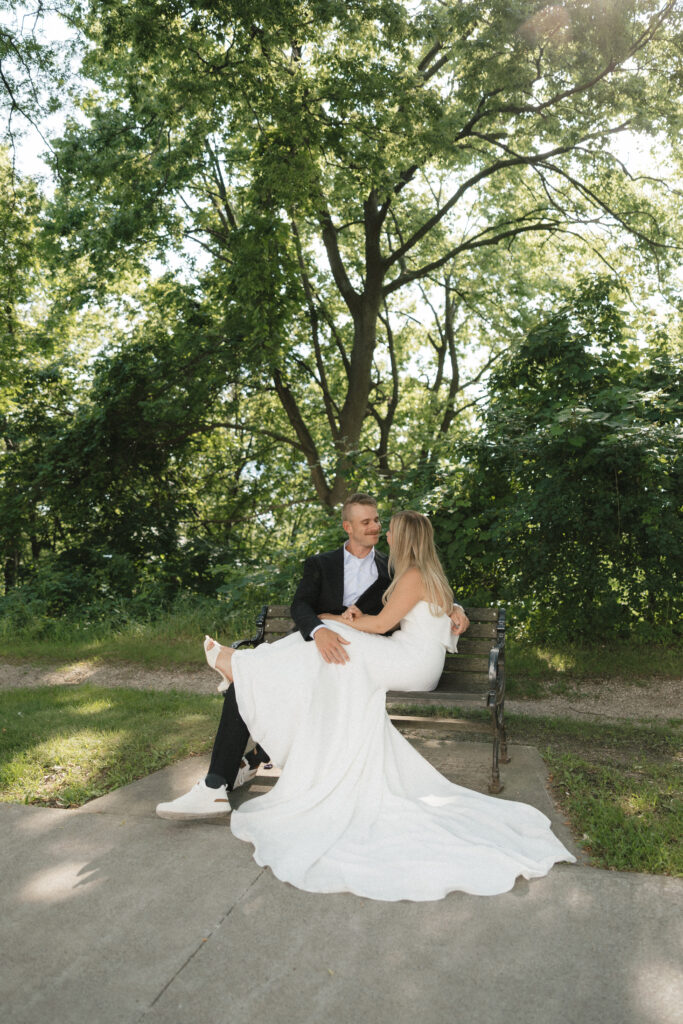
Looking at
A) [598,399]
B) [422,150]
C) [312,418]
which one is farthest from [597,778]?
[312,418]

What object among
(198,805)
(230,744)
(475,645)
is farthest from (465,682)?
(198,805)

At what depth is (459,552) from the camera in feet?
27.7

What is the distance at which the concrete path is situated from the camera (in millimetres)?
2658

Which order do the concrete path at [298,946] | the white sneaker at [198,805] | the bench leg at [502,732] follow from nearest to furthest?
1. the concrete path at [298,946]
2. the white sneaker at [198,805]
3. the bench leg at [502,732]

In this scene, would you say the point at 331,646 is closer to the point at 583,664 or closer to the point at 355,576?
the point at 355,576

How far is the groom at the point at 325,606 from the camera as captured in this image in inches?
174

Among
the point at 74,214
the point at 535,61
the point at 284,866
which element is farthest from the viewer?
the point at 74,214

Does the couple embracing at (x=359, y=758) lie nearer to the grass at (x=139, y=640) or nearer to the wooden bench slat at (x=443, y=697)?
the wooden bench slat at (x=443, y=697)

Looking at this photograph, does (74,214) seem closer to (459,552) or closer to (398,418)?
(459,552)

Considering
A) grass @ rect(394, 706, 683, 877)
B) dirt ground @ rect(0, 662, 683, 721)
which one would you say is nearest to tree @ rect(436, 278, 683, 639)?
dirt ground @ rect(0, 662, 683, 721)

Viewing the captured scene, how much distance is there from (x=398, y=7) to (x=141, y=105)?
431 centimetres

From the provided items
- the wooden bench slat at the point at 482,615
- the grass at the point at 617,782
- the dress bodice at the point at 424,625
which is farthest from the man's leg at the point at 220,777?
the wooden bench slat at the point at 482,615

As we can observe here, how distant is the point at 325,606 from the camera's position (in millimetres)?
5320

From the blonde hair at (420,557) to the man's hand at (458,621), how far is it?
249 millimetres
